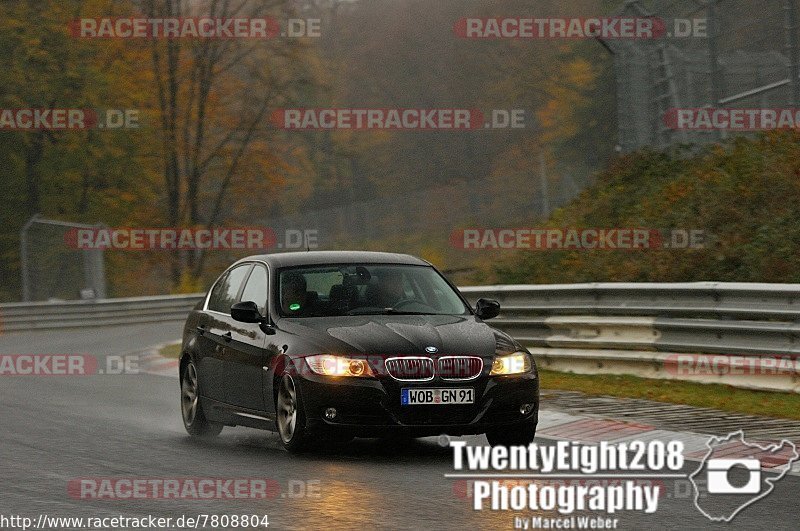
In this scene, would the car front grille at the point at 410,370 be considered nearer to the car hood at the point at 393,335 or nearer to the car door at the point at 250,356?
the car hood at the point at 393,335

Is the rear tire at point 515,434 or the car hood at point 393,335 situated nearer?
the car hood at point 393,335

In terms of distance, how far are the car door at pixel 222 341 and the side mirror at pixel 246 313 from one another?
53 centimetres

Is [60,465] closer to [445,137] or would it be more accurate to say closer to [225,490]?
[225,490]

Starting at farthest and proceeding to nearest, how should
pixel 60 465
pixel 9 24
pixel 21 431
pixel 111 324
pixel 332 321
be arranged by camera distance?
pixel 9 24 < pixel 111 324 < pixel 21 431 < pixel 332 321 < pixel 60 465

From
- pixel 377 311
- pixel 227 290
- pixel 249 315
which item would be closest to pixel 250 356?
pixel 249 315

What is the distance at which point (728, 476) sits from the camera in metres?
9.11

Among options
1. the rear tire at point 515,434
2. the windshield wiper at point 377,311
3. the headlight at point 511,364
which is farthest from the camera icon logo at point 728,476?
the windshield wiper at point 377,311

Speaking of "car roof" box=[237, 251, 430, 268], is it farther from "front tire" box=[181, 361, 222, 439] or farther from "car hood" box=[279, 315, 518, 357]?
"front tire" box=[181, 361, 222, 439]

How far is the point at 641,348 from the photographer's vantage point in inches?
610

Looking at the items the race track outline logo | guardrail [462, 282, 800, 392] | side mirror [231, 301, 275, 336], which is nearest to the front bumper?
side mirror [231, 301, 275, 336]

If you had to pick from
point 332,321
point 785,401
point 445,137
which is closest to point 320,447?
point 332,321

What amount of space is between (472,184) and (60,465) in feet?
198

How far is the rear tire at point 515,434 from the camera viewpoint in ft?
34.2

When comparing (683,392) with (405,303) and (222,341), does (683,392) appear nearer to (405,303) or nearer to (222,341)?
(405,303)
